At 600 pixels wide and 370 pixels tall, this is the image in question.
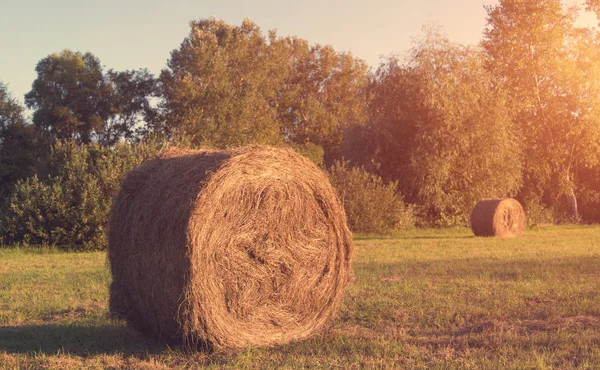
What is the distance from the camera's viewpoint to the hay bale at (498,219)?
2405 centimetres

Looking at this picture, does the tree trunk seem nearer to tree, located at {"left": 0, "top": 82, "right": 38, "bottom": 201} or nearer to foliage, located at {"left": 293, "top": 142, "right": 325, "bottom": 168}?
foliage, located at {"left": 293, "top": 142, "right": 325, "bottom": 168}

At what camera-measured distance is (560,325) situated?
8078 mm

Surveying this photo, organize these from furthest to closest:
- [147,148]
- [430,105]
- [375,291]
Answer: [430,105] < [147,148] < [375,291]

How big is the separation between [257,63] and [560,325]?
30.3 m

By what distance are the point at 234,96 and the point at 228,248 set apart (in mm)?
27139

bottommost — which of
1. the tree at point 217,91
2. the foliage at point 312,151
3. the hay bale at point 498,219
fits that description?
the hay bale at point 498,219

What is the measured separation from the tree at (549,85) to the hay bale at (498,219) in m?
11.7

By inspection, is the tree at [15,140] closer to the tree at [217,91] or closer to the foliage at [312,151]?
the tree at [217,91]

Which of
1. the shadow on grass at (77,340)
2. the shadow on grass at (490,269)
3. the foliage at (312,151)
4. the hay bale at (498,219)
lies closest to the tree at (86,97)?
the foliage at (312,151)

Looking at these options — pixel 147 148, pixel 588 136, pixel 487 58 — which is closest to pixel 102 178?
pixel 147 148

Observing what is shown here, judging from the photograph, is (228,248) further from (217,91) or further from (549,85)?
(549,85)

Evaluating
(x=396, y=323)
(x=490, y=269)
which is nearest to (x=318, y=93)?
(x=490, y=269)

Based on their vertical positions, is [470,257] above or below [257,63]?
below

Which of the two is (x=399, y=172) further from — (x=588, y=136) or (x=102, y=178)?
(x=102, y=178)
